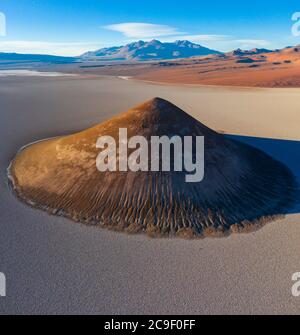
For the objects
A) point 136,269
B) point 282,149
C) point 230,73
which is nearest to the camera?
point 136,269

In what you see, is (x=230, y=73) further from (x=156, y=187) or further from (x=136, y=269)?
(x=136, y=269)

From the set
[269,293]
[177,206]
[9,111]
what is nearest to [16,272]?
[177,206]

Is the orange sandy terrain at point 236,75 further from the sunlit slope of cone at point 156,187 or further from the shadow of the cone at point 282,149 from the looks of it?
the sunlit slope of cone at point 156,187

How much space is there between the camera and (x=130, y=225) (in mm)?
10883

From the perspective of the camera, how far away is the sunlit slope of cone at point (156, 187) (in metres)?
11.1

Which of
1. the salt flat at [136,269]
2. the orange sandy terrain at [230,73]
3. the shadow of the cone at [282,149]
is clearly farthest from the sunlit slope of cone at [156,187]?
the orange sandy terrain at [230,73]

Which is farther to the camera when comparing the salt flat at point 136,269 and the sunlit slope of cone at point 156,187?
the sunlit slope of cone at point 156,187

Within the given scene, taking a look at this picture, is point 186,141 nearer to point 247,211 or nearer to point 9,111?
point 247,211

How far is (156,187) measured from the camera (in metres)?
11.9

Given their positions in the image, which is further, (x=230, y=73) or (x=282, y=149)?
(x=230, y=73)

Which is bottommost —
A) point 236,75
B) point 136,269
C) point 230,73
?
point 136,269

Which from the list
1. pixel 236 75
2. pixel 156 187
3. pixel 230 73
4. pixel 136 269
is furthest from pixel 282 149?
pixel 230 73

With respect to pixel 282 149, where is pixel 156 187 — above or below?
below

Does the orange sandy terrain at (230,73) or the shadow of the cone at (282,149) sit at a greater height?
the orange sandy terrain at (230,73)
